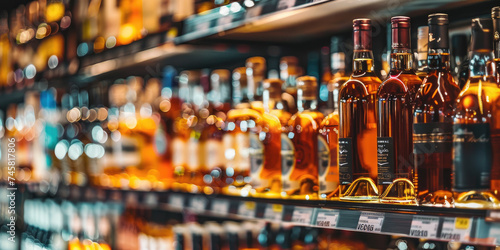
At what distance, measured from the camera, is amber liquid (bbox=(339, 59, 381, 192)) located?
1.31 meters

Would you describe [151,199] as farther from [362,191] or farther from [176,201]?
[362,191]

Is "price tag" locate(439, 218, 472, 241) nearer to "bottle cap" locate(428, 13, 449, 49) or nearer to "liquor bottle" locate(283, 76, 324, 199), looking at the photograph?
"bottle cap" locate(428, 13, 449, 49)

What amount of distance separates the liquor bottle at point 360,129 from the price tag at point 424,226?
0.65 feet

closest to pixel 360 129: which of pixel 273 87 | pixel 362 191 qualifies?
pixel 362 191

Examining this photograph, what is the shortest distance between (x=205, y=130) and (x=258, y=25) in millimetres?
505

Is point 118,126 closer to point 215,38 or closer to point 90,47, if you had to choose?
point 90,47

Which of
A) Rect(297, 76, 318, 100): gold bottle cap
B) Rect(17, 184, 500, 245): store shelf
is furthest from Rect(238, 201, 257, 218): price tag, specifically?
Rect(297, 76, 318, 100): gold bottle cap

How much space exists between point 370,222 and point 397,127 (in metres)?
0.19

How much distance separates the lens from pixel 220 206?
5.62ft

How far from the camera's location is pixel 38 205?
371cm

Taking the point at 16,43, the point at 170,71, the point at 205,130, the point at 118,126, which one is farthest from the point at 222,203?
the point at 16,43

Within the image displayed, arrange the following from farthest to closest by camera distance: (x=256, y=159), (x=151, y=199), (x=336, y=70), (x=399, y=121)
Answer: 1. (x=151, y=199)
2. (x=256, y=159)
3. (x=336, y=70)
4. (x=399, y=121)

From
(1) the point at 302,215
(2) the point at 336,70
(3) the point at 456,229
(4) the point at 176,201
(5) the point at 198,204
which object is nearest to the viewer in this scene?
(3) the point at 456,229

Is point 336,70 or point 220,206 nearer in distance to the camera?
point 336,70
